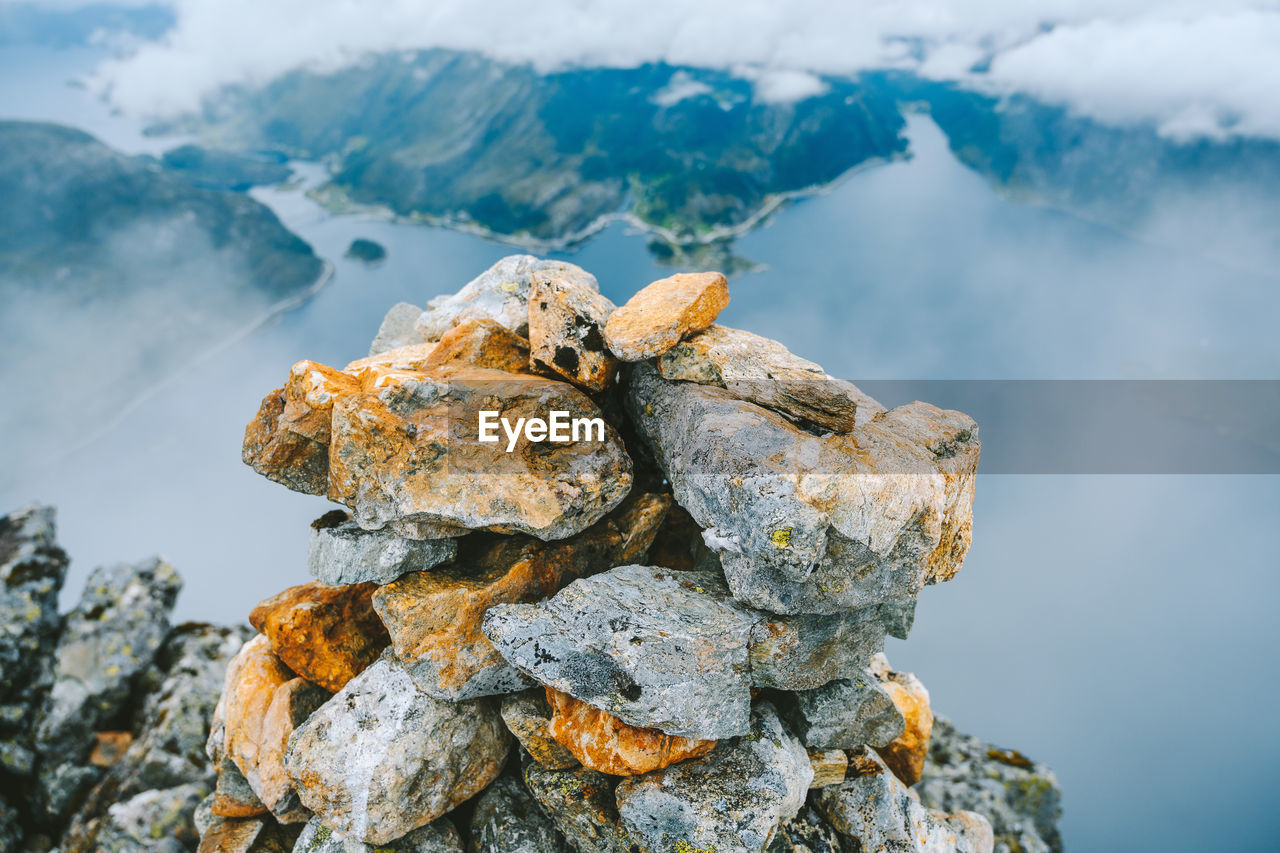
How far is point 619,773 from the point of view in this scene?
5762mm

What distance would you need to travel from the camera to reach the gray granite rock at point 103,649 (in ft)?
48.0

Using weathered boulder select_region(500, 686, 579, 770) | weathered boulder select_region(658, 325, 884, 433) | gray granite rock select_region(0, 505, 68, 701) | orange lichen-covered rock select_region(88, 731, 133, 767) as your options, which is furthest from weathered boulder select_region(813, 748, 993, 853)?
gray granite rock select_region(0, 505, 68, 701)

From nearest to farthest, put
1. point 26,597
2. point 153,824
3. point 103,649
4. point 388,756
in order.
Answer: point 388,756 < point 153,824 < point 103,649 < point 26,597

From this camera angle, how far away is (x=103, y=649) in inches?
611

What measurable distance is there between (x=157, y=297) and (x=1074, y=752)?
17048 cm

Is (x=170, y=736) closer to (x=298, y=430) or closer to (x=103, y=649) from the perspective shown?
(x=103, y=649)

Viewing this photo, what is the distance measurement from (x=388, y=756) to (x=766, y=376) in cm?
609

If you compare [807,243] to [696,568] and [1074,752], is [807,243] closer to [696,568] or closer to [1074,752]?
[1074,752]

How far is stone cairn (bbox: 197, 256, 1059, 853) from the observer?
5.54m

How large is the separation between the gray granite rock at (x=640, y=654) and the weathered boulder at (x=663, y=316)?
276 cm

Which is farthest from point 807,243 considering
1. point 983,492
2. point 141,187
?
point 141,187

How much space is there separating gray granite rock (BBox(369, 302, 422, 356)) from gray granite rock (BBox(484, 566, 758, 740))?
6.17 meters

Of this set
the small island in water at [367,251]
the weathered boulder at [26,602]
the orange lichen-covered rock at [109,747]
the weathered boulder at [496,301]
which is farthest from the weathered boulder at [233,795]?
the small island in water at [367,251]

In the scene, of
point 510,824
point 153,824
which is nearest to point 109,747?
point 153,824
